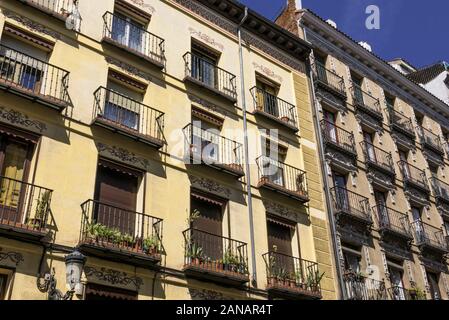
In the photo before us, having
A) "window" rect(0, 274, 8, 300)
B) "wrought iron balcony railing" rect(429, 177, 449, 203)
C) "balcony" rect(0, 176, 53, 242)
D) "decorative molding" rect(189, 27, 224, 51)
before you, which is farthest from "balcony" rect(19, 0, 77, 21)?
"wrought iron balcony railing" rect(429, 177, 449, 203)

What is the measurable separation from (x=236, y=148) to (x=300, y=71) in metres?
6.45

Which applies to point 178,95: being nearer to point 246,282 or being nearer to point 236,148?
point 236,148

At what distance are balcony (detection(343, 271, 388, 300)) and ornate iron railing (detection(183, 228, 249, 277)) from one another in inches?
180

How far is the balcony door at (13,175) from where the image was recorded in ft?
37.2

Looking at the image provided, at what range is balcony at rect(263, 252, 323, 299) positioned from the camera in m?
Answer: 15.0

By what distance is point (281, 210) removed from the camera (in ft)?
55.6

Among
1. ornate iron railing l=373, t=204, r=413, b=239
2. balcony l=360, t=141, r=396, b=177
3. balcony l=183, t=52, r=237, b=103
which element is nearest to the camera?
balcony l=183, t=52, r=237, b=103

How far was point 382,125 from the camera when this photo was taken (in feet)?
79.2

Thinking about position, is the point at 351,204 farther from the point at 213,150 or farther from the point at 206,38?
the point at 206,38

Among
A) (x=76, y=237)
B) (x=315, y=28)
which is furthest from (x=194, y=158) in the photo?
(x=315, y=28)

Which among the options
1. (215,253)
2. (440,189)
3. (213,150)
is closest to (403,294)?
(440,189)

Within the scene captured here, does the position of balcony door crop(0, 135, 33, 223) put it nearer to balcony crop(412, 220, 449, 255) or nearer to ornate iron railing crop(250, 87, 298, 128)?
ornate iron railing crop(250, 87, 298, 128)

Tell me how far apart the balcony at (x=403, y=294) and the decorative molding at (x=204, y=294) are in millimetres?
7635

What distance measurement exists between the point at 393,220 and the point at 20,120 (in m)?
15.1
